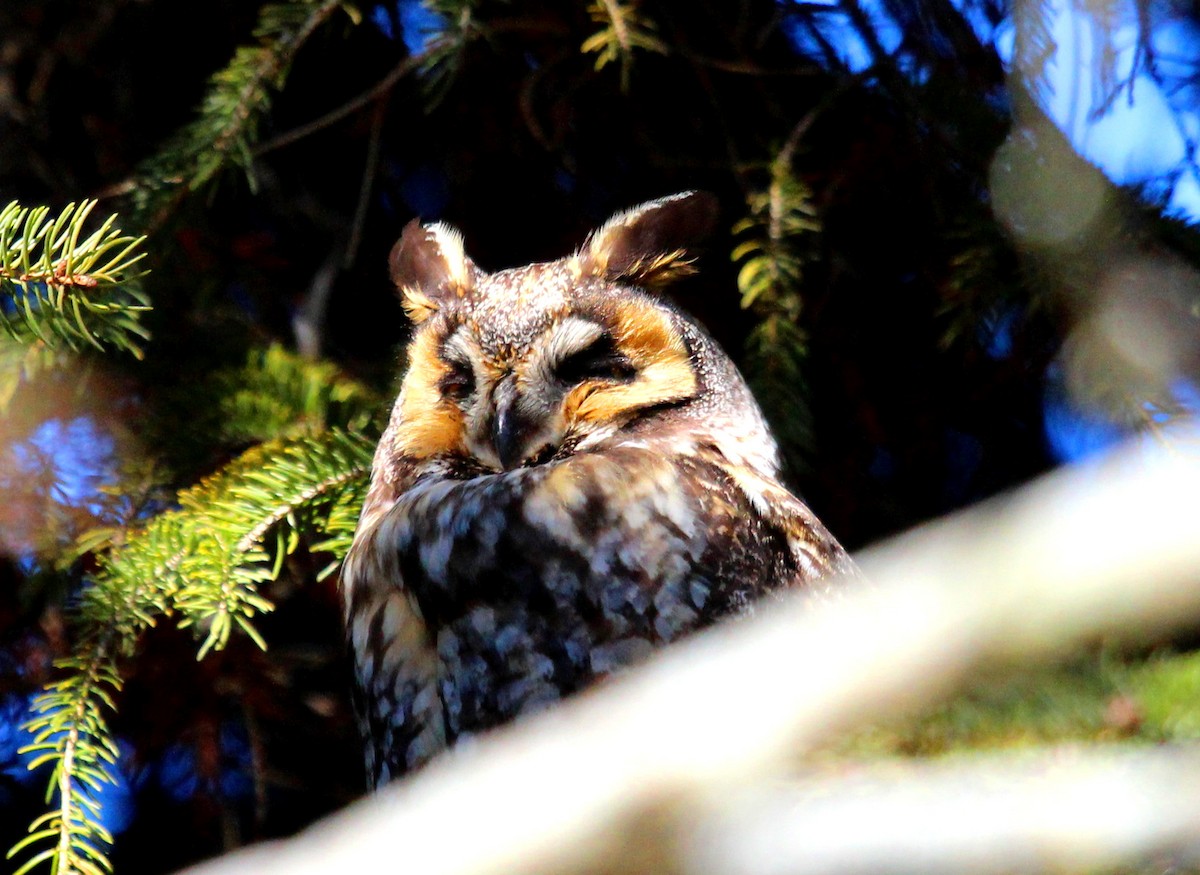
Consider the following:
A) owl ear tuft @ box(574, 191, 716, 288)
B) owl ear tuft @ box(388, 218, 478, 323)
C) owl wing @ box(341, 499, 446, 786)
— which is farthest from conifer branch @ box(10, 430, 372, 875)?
owl ear tuft @ box(574, 191, 716, 288)

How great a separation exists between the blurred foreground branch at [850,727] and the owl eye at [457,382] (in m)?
0.98

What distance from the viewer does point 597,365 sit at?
1533 millimetres

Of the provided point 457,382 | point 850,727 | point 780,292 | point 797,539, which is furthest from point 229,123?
point 850,727

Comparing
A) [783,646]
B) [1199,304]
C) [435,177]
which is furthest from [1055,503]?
[435,177]

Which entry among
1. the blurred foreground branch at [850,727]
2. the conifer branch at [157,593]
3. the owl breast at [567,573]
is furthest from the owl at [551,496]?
the blurred foreground branch at [850,727]

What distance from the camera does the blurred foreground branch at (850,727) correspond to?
1.60 ft

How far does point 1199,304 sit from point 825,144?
0.63m

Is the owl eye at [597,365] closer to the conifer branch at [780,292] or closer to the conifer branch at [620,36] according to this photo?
the conifer branch at [780,292]

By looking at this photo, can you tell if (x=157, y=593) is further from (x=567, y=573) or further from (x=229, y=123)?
(x=229, y=123)

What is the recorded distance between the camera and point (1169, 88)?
1840 mm

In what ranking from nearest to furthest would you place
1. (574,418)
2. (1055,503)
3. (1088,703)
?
(1055,503), (1088,703), (574,418)

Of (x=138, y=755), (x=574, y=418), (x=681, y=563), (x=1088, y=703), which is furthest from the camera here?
(x=138, y=755)

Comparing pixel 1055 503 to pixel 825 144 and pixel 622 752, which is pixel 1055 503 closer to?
pixel 622 752

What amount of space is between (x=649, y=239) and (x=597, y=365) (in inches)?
9.9
